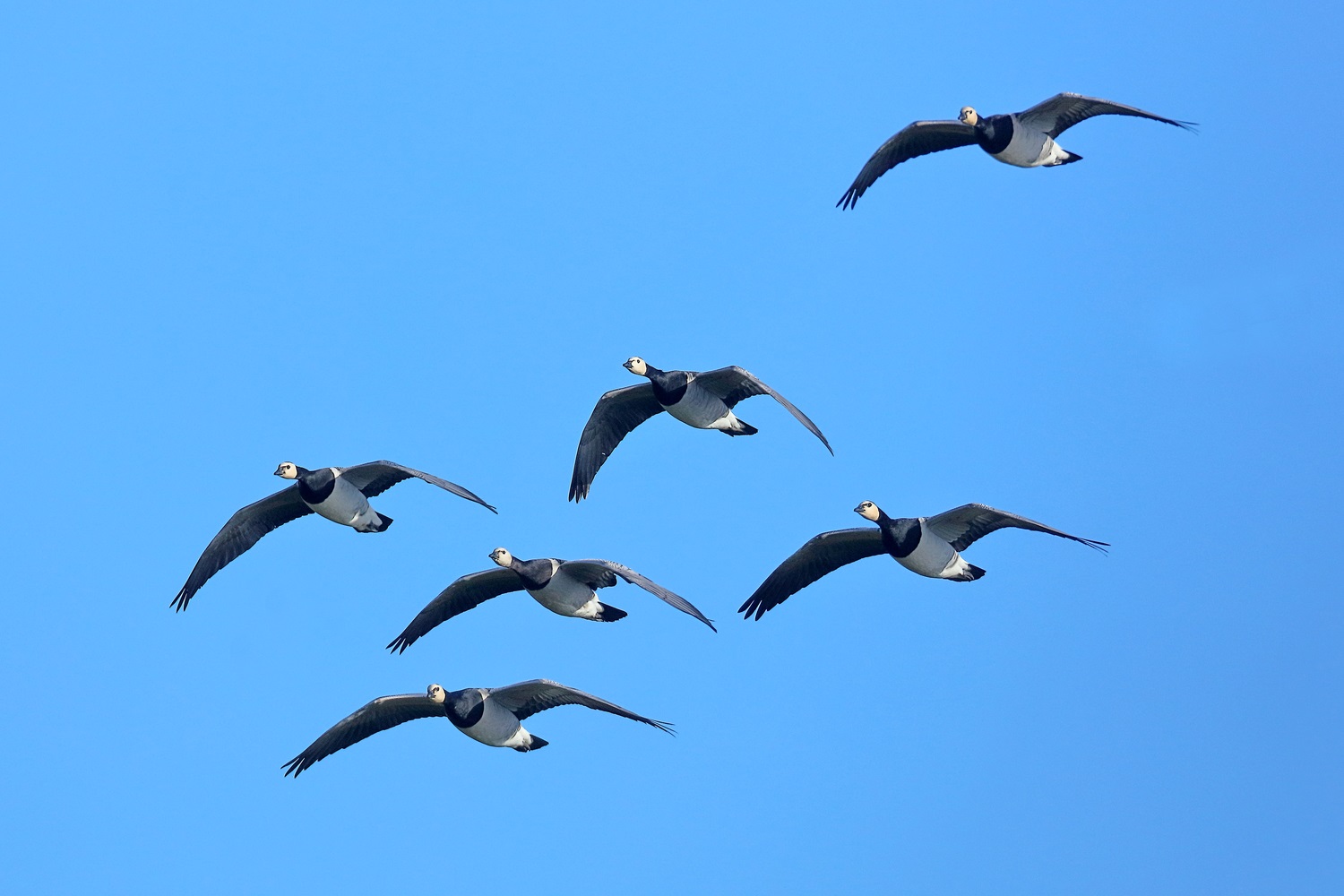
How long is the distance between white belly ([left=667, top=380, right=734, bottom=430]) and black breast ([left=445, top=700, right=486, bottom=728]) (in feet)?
15.6

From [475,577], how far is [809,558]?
4468 mm

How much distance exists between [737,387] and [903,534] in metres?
3.15

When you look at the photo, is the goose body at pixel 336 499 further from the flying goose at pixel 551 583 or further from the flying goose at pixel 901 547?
the flying goose at pixel 901 547

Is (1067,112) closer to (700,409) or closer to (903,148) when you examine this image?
(903,148)

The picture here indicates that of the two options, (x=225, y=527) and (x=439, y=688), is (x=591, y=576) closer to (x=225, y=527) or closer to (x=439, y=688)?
(x=439, y=688)

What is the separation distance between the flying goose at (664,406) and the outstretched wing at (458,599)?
179 cm

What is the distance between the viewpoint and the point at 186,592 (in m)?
24.8

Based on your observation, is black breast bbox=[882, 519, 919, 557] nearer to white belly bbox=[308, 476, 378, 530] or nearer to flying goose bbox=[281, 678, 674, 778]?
flying goose bbox=[281, 678, 674, 778]

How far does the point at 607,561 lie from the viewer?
2120 cm

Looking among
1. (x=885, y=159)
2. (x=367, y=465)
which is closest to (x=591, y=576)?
(x=367, y=465)

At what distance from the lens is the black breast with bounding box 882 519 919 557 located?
71.6 feet

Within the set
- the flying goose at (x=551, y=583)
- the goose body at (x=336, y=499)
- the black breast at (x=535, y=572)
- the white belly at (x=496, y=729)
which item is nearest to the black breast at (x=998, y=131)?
the flying goose at (x=551, y=583)

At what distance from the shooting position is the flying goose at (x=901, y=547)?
2183 centimetres

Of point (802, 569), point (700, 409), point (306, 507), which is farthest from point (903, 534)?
point (306, 507)
